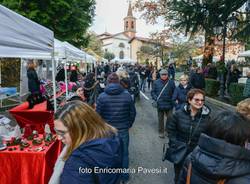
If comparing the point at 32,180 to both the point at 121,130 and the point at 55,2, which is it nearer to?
the point at 121,130

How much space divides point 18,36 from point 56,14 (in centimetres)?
1626

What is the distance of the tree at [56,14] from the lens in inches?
701

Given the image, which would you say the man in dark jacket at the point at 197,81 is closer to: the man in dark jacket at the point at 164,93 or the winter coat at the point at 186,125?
the man in dark jacket at the point at 164,93

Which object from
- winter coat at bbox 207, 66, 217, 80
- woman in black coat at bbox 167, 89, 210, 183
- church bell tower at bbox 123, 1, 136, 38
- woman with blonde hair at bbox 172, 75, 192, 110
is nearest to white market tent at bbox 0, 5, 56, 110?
woman in black coat at bbox 167, 89, 210, 183

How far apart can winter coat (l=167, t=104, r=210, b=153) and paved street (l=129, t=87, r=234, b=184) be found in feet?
1.15

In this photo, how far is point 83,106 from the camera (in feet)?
7.18

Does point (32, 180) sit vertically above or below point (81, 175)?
below

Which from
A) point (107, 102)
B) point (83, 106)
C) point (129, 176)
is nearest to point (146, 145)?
point (129, 176)

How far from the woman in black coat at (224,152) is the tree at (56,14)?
16.9 meters

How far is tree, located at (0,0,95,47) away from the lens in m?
17.8

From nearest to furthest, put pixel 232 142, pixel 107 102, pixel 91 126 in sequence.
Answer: pixel 232 142
pixel 91 126
pixel 107 102

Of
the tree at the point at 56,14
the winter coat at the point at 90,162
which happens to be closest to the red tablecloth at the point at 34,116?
the winter coat at the point at 90,162

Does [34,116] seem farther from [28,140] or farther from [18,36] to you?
[18,36]

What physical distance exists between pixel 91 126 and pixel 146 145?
18.7 ft
